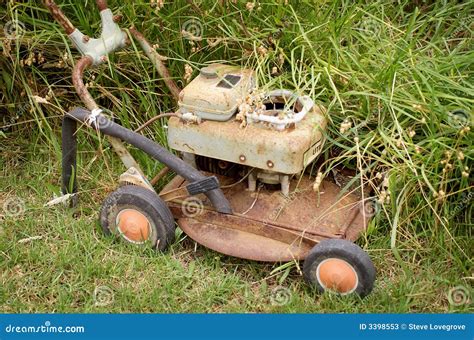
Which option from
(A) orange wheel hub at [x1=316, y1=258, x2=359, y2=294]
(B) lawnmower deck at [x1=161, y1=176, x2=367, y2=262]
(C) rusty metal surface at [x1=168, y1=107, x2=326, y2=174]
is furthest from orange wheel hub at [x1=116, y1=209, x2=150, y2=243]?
(A) orange wheel hub at [x1=316, y1=258, x2=359, y2=294]

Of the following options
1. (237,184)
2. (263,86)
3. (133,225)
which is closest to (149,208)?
(133,225)

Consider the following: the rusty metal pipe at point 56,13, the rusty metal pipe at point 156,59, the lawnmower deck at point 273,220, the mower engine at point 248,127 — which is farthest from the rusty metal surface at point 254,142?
the rusty metal pipe at point 56,13

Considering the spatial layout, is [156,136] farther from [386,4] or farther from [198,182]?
[386,4]

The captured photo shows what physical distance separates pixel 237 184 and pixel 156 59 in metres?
0.54

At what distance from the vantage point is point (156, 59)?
9.31 ft

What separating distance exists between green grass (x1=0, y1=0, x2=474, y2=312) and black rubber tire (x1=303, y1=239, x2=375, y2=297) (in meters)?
0.06

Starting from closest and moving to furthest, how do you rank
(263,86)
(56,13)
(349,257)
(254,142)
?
(349,257) < (254,142) < (56,13) < (263,86)

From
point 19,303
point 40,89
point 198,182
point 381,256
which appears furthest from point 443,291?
point 40,89

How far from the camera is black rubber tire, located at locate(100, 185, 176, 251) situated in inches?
102

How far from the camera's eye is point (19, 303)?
2.47 m

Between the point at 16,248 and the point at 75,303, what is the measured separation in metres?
0.36

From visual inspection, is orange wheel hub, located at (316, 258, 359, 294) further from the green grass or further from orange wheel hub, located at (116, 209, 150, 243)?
orange wheel hub, located at (116, 209, 150, 243)

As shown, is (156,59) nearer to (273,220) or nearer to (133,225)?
(133,225)

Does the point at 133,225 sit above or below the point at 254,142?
below
